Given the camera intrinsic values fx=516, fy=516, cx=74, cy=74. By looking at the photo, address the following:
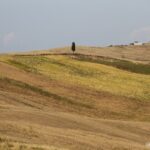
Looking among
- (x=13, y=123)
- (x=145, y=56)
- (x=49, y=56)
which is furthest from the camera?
(x=145, y=56)

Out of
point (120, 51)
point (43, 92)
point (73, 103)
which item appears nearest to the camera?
point (73, 103)

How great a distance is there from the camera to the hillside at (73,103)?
93.2 feet

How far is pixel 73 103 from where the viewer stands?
2101 inches

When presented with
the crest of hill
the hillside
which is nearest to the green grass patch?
the hillside

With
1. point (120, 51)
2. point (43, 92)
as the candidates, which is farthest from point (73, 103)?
point (120, 51)

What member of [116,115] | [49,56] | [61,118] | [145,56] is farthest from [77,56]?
[61,118]

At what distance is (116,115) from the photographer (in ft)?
171

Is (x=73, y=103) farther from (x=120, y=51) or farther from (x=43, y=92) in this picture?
(x=120, y=51)

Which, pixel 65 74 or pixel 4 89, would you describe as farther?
pixel 65 74

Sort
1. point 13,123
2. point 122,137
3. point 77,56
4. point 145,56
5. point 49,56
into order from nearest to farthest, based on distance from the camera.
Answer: point 13,123 → point 122,137 → point 49,56 → point 77,56 → point 145,56

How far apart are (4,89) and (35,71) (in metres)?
16.3

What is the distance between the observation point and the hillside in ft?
93.2

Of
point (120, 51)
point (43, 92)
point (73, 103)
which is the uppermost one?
point (120, 51)

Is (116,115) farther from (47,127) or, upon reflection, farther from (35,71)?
(47,127)
